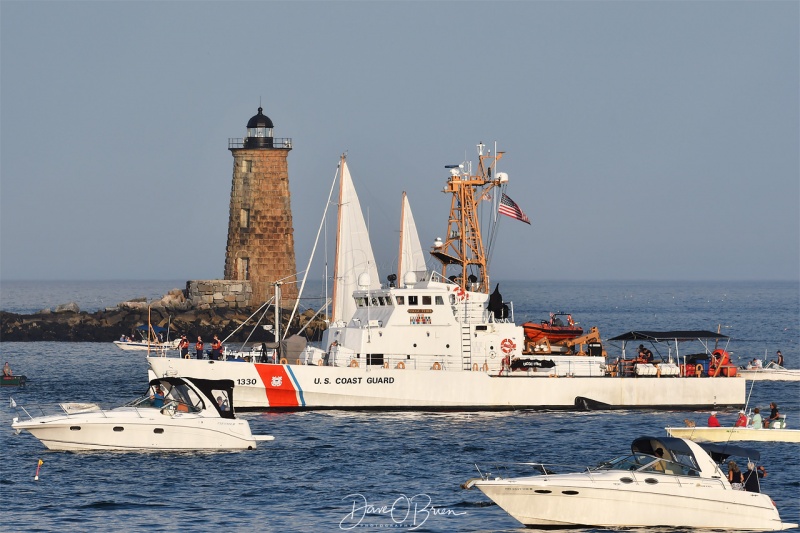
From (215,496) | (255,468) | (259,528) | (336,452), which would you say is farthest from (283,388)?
(259,528)

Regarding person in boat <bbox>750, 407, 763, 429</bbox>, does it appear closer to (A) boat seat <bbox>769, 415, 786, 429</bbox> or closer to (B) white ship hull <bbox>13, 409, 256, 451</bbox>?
(A) boat seat <bbox>769, 415, 786, 429</bbox>

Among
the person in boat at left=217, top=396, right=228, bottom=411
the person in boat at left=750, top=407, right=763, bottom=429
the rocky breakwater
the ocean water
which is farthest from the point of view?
the rocky breakwater

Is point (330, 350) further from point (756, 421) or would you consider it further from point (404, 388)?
point (756, 421)

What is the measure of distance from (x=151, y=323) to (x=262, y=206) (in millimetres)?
12271

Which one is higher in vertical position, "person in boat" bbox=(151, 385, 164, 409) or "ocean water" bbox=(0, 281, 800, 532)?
→ "person in boat" bbox=(151, 385, 164, 409)

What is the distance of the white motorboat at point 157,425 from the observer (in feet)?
114

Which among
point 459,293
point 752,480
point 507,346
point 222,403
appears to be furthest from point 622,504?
point 459,293

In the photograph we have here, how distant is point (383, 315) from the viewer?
47.5m

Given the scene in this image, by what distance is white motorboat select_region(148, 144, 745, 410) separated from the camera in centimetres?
4534

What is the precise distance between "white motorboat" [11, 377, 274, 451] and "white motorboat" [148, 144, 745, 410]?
921cm

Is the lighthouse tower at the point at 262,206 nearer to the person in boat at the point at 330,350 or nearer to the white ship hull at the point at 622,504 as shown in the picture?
the person in boat at the point at 330,350

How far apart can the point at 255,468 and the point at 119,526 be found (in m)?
6.89

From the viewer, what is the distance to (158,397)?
35656 millimetres
